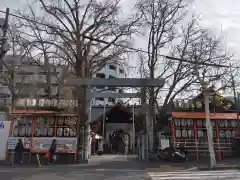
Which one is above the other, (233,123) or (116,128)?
(233,123)

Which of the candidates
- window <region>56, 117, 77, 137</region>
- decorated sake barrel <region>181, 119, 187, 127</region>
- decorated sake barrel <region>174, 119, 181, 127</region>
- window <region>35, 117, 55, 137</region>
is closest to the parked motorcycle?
decorated sake barrel <region>174, 119, 181, 127</region>

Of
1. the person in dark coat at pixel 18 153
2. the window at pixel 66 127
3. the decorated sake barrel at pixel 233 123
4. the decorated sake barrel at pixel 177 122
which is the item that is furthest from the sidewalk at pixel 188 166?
the person in dark coat at pixel 18 153

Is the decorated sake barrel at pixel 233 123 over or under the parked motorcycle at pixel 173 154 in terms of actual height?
over

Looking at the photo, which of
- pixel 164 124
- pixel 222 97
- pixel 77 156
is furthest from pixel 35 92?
pixel 222 97

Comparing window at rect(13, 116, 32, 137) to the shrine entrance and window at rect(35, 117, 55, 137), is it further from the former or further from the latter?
the shrine entrance

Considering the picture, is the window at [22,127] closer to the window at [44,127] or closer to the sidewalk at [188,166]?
the window at [44,127]

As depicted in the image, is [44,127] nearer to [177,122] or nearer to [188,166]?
[177,122]

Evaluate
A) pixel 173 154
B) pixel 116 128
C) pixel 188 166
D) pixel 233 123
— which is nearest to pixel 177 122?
pixel 173 154

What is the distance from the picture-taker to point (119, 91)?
1631 cm

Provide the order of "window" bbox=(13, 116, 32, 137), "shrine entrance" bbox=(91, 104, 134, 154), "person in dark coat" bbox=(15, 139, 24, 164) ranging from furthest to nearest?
"shrine entrance" bbox=(91, 104, 134, 154) → "window" bbox=(13, 116, 32, 137) → "person in dark coat" bbox=(15, 139, 24, 164)

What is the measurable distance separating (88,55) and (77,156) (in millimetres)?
7911

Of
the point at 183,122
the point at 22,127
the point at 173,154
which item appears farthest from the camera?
the point at 183,122

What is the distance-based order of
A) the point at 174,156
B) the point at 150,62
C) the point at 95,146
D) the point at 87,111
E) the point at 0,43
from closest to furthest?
the point at 0,43 → the point at 174,156 → the point at 87,111 → the point at 150,62 → the point at 95,146

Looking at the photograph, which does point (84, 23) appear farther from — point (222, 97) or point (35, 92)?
point (222, 97)
